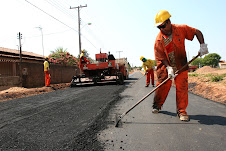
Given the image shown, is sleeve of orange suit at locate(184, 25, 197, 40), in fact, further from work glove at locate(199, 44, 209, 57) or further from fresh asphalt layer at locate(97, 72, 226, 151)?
fresh asphalt layer at locate(97, 72, 226, 151)

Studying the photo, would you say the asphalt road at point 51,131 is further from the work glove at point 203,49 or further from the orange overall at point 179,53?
the work glove at point 203,49

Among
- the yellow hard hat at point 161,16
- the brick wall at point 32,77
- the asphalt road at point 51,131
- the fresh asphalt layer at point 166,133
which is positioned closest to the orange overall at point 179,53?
the yellow hard hat at point 161,16

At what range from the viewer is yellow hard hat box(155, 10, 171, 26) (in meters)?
3.33

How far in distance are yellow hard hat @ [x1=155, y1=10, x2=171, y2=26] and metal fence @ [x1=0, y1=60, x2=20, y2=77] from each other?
9.51 m

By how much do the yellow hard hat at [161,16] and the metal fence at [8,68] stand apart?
9514mm

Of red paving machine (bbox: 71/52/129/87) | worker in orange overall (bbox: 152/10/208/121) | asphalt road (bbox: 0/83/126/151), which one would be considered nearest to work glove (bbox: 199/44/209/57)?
worker in orange overall (bbox: 152/10/208/121)

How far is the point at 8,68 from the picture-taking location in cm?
1021

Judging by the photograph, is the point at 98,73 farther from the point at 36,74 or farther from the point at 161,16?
the point at 161,16

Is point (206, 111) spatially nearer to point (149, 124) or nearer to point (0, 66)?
point (149, 124)


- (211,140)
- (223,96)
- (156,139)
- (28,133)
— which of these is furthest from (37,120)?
(223,96)

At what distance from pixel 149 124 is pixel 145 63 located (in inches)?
286

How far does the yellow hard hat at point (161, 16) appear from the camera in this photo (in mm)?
3333

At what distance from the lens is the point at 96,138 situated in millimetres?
2449

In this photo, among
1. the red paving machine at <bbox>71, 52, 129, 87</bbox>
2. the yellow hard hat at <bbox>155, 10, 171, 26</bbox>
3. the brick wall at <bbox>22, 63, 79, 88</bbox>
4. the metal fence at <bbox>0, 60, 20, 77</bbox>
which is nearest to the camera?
the yellow hard hat at <bbox>155, 10, 171, 26</bbox>
